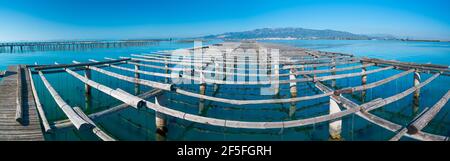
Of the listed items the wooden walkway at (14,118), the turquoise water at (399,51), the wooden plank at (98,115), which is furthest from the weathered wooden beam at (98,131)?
the turquoise water at (399,51)

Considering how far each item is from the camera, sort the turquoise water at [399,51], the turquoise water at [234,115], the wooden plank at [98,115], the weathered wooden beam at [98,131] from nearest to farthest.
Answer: the weathered wooden beam at [98,131], the wooden plank at [98,115], the turquoise water at [234,115], the turquoise water at [399,51]

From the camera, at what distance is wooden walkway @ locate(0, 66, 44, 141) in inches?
196

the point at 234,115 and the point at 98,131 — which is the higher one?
the point at 98,131

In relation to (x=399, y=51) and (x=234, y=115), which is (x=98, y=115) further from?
(x=399, y=51)

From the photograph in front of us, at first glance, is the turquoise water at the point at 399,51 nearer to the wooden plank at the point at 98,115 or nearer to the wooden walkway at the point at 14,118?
the wooden plank at the point at 98,115

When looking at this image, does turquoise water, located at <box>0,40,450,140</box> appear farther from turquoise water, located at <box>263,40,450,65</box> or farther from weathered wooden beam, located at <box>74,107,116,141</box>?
turquoise water, located at <box>263,40,450,65</box>

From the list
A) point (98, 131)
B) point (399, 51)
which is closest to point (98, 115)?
point (98, 131)

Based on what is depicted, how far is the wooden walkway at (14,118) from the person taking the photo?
4.97 metres

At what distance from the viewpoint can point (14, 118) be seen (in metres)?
5.95

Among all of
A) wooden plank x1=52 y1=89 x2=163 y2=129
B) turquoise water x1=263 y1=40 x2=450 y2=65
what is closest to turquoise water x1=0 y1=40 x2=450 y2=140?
wooden plank x1=52 y1=89 x2=163 y2=129

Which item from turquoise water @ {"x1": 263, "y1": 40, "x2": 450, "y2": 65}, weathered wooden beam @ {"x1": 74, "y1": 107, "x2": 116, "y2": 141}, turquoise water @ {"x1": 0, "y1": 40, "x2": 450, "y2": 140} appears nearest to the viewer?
weathered wooden beam @ {"x1": 74, "y1": 107, "x2": 116, "y2": 141}

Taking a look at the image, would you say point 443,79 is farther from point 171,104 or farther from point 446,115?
point 171,104

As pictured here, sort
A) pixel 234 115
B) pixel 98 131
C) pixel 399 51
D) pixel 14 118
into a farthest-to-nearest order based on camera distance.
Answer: pixel 399 51
pixel 234 115
pixel 14 118
pixel 98 131

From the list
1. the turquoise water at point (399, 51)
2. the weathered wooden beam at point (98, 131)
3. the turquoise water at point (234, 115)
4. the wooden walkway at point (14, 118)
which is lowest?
the turquoise water at point (234, 115)
